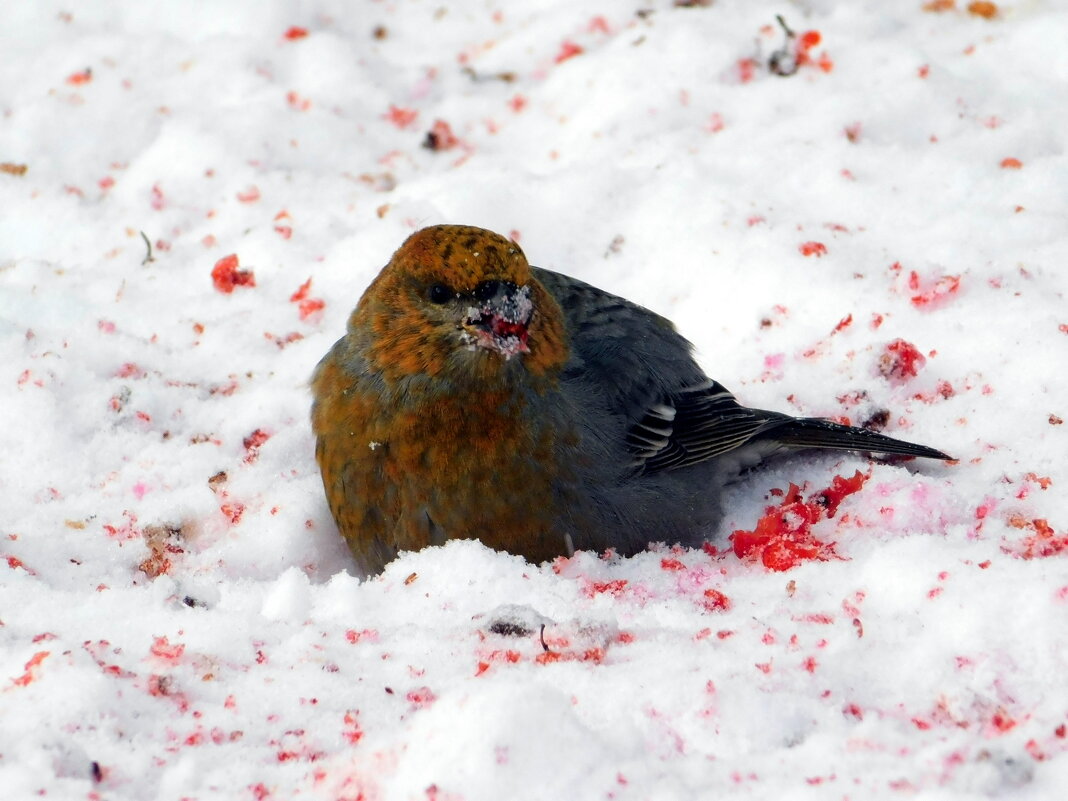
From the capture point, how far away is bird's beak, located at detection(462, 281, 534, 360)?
360 cm

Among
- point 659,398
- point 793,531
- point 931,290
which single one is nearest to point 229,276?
point 659,398

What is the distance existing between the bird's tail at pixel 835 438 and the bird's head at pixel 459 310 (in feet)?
2.99

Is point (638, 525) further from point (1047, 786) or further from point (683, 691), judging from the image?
point (1047, 786)

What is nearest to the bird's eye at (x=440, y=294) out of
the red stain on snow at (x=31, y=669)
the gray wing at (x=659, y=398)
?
the gray wing at (x=659, y=398)

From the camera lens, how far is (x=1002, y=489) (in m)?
3.59

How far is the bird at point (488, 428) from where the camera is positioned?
3619 mm

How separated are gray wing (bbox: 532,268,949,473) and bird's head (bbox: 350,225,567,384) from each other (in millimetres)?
290

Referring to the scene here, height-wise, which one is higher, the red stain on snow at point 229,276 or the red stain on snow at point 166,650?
the red stain on snow at point 166,650

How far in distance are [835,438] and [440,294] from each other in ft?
4.66

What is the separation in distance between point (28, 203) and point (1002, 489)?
13.9ft

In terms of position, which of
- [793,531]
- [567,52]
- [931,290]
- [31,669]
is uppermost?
[567,52]

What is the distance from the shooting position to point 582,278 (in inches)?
201

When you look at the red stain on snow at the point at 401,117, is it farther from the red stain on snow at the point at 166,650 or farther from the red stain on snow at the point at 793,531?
the red stain on snow at the point at 166,650

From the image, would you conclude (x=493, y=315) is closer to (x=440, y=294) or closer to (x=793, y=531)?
(x=440, y=294)
